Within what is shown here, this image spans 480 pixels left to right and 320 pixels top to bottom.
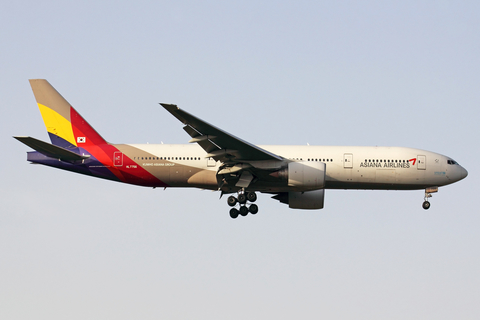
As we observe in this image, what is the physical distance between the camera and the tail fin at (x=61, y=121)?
29781mm

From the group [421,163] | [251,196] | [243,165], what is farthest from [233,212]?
[421,163]

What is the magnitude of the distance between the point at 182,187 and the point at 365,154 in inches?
345

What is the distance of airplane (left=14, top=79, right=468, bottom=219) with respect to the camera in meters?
27.3

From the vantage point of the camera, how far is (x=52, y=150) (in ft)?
92.4

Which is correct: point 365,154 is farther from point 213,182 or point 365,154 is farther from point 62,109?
point 62,109

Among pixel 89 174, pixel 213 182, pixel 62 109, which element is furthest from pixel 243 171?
pixel 62 109

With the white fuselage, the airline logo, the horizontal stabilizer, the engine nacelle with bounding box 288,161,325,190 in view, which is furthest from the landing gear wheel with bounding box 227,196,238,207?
the horizontal stabilizer

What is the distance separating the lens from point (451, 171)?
2977cm

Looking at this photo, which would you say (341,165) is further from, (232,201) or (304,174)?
(232,201)

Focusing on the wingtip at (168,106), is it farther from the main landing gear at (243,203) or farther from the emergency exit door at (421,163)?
the emergency exit door at (421,163)

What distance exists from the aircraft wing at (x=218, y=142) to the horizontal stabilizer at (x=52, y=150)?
6.46 meters

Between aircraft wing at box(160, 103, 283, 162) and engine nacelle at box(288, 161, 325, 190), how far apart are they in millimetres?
818

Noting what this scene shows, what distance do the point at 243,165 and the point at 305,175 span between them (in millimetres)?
2749

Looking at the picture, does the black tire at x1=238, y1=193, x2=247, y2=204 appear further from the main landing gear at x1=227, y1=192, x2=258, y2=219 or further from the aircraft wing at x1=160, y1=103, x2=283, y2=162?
the aircraft wing at x1=160, y1=103, x2=283, y2=162
